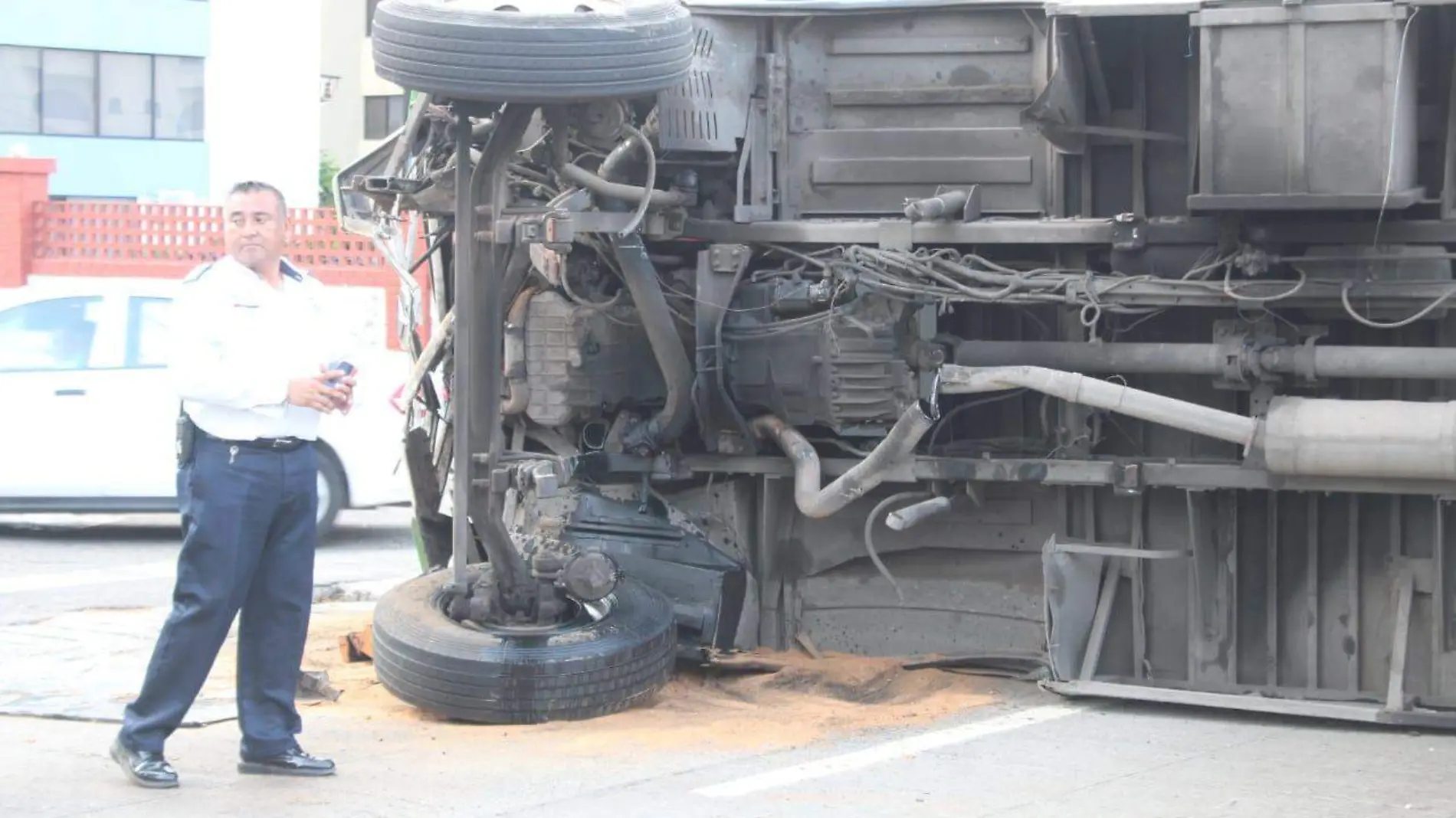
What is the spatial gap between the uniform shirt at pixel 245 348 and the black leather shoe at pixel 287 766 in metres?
0.99

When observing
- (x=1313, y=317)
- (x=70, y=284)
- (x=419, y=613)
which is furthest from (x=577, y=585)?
(x=70, y=284)

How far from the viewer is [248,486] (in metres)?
6.00

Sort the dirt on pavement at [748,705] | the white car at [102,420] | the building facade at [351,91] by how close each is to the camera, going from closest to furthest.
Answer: the dirt on pavement at [748,705] → the white car at [102,420] → the building facade at [351,91]

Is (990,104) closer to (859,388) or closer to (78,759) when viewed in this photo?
(859,388)

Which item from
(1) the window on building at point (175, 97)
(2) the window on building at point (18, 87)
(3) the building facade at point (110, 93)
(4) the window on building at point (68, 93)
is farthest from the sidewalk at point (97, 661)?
(1) the window on building at point (175, 97)

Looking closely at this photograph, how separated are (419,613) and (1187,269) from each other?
315 cm

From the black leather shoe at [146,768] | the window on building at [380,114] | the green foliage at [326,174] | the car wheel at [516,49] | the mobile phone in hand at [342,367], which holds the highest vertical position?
the window on building at [380,114]

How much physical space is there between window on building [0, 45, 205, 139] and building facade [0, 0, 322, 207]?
0.07 feet

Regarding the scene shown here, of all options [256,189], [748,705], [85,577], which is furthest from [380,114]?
[256,189]

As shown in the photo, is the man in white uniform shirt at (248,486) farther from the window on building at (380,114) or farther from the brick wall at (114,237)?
the window on building at (380,114)

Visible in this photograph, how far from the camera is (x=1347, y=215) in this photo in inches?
280

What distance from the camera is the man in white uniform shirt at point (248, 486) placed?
234 inches

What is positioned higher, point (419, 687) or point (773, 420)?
point (773, 420)

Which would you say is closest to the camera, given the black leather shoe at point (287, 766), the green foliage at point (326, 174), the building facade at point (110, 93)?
the black leather shoe at point (287, 766)
